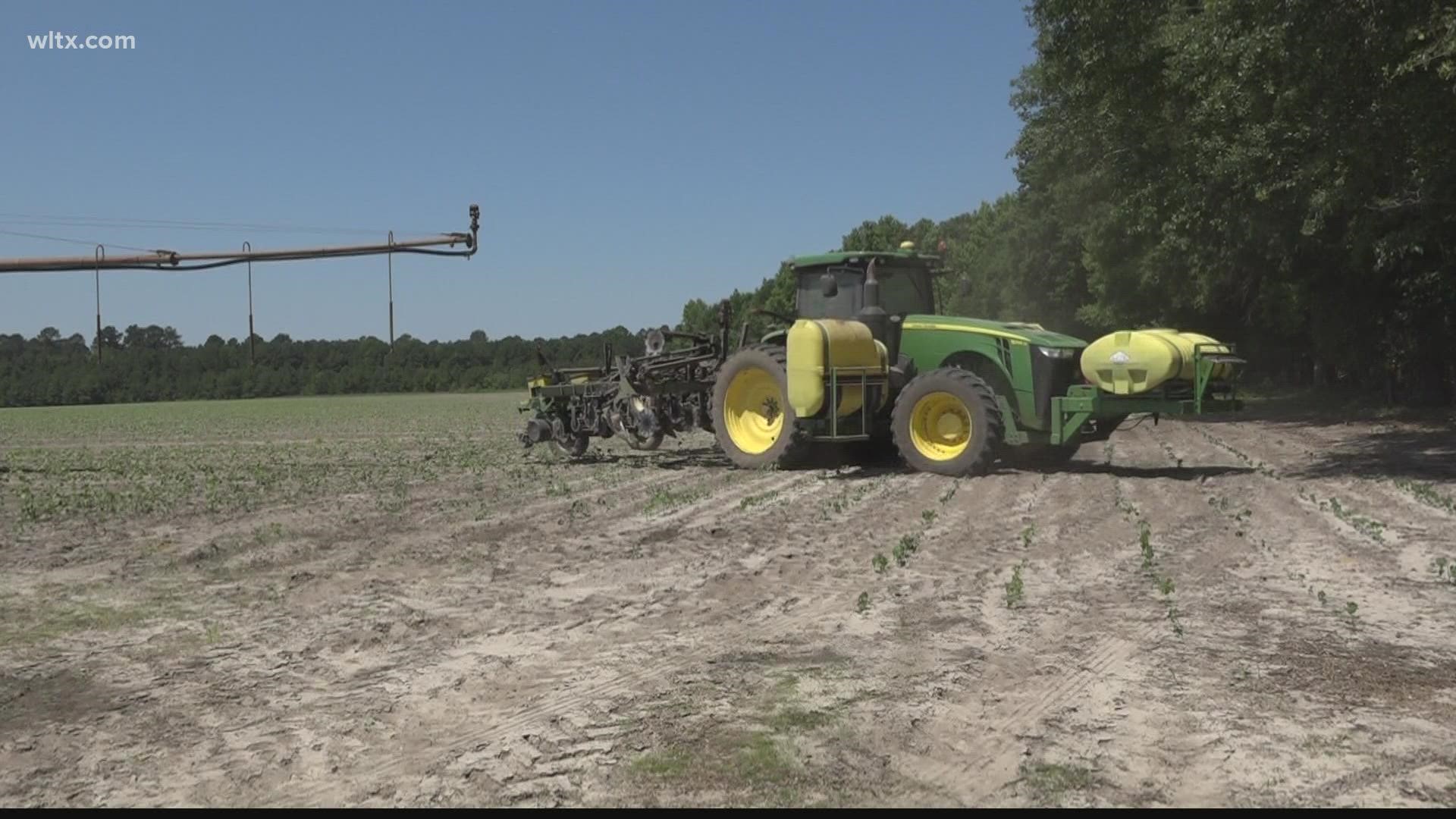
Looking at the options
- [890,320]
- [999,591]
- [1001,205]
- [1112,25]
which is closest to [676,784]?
[999,591]

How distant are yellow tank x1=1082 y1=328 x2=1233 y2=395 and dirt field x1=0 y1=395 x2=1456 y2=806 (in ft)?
3.61

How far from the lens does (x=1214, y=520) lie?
33.0ft

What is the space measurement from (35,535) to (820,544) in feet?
22.3

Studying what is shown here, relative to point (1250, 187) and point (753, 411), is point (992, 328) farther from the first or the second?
point (1250, 187)

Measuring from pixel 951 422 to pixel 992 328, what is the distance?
1163 millimetres

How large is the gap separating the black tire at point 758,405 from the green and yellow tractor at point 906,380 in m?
0.02

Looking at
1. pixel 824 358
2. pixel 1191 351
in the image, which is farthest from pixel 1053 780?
pixel 824 358

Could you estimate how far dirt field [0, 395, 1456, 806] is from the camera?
4215mm

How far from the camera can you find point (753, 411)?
15.4 meters

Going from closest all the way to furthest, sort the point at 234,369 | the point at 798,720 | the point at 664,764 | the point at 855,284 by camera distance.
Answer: the point at 664,764 < the point at 798,720 < the point at 855,284 < the point at 234,369

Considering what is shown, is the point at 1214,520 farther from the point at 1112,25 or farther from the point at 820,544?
the point at 1112,25

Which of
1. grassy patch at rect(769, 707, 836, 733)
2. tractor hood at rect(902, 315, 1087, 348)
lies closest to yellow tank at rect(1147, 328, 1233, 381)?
tractor hood at rect(902, 315, 1087, 348)

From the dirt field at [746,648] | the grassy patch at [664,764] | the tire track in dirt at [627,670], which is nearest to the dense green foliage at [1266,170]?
the dirt field at [746,648]

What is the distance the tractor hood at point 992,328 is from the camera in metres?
13.4
